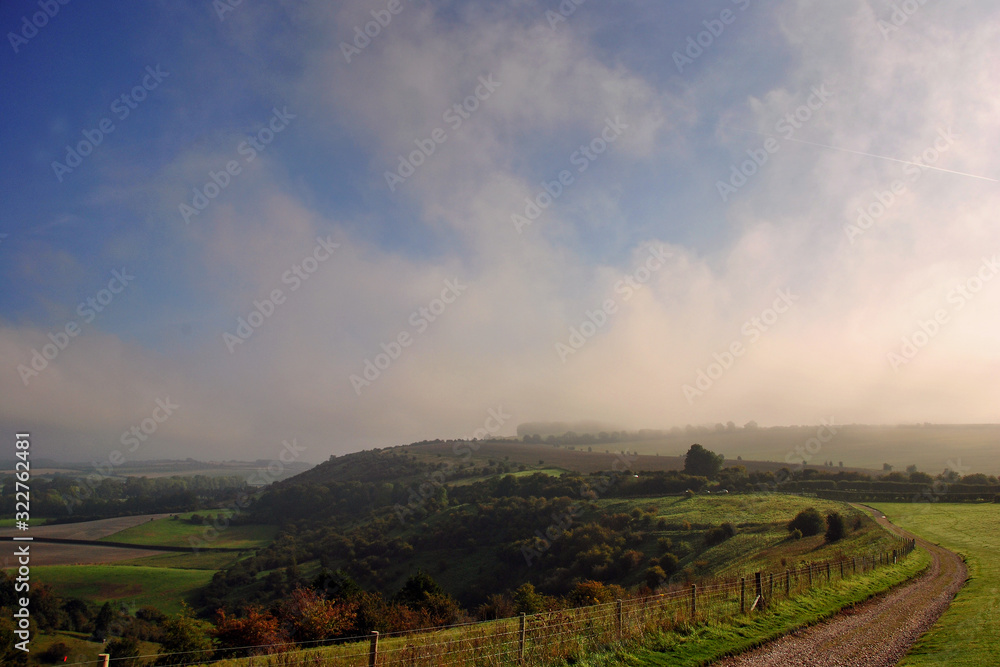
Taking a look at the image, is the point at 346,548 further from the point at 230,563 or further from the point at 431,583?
the point at 431,583

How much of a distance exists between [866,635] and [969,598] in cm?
1021

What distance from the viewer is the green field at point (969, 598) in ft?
42.0

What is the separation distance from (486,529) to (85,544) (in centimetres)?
8909

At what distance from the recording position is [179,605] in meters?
73.4

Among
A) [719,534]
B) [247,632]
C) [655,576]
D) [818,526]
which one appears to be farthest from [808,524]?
[247,632]

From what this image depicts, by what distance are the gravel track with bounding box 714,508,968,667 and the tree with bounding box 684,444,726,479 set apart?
3449 inches

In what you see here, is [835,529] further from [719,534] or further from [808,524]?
[719,534]

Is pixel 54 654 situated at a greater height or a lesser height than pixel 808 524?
lesser

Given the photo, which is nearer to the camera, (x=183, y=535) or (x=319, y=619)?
(x=319, y=619)

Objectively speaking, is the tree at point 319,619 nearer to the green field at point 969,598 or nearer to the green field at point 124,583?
the green field at point 969,598

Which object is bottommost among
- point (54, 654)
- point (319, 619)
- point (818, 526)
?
point (54, 654)

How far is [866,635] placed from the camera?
15078 mm

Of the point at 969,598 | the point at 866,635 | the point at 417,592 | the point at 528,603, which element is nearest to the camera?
the point at 866,635

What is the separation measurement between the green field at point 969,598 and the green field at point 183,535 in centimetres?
13280
